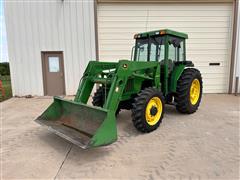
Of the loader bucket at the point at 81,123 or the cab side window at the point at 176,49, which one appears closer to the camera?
the loader bucket at the point at 81,123

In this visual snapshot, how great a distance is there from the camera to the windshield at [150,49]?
15.3 ft

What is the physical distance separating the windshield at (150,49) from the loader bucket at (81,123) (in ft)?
7.34

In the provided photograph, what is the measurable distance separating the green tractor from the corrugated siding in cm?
337

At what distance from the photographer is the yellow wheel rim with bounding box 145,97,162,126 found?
12.8ft

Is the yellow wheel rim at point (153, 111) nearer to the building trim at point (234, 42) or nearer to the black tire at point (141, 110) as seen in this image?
the black tire at point (141, 110)

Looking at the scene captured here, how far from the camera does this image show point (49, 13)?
758cm

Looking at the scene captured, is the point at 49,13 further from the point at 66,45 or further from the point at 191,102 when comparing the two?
the point at 191,102

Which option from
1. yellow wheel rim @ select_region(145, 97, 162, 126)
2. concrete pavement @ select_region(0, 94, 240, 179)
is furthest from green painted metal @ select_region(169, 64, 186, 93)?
yellow wheel rim @ select_region(145, 97, 162, 126)

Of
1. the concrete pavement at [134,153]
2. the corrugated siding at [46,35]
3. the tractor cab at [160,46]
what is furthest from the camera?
the corrugated siding at [46,35]

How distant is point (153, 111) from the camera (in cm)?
393

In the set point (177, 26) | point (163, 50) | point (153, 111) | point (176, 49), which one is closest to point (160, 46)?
point (163, 50)

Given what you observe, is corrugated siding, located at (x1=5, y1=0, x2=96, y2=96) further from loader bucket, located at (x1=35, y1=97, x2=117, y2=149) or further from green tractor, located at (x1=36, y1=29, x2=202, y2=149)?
loader bucket, located at (x1=35, y1=97, x2=117, y2=149)

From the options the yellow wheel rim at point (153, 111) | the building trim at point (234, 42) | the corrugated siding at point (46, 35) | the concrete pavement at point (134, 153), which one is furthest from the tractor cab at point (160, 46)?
the building trim at point (234, 42)

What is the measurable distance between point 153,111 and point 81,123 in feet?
4.72
